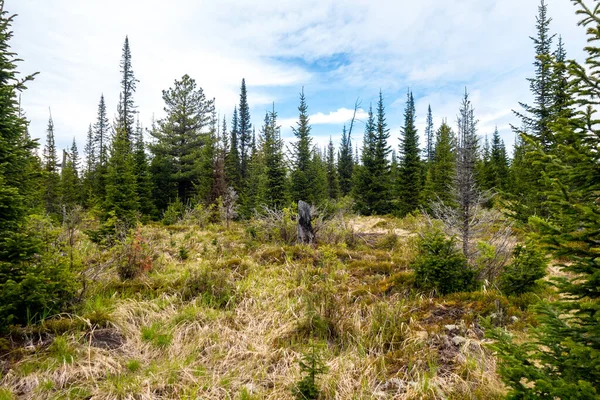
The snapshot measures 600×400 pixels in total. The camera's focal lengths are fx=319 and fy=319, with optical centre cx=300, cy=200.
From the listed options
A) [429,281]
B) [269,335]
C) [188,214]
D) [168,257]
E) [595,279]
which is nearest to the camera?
[595,279]

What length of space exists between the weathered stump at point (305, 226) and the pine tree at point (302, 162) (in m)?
13.4

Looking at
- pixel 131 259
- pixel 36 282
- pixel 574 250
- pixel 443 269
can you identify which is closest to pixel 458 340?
pixel 443 269

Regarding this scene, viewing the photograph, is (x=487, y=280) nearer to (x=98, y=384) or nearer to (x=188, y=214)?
(x=98, y=384)

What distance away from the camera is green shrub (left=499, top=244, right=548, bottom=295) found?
4938mm

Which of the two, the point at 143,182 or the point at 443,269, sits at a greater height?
the point at 143,182

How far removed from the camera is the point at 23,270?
3711 mm

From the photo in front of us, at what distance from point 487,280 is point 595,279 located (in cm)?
413

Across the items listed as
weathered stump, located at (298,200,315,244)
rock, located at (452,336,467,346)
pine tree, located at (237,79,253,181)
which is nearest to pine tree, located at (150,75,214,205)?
pine tree, located at (237,79,253,181)

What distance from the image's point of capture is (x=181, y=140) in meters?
30.5

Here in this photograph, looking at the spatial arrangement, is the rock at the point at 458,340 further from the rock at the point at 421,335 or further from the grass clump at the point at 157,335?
the grass clump at the point at 157,335

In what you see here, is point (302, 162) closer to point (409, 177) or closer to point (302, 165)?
point (302, 165)

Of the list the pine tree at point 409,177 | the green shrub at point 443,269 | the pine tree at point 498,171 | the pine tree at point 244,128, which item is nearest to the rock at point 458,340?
the green shrub at point 443,269

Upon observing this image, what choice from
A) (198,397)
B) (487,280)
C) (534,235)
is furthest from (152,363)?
(487,280)

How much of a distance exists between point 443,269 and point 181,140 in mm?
29420
